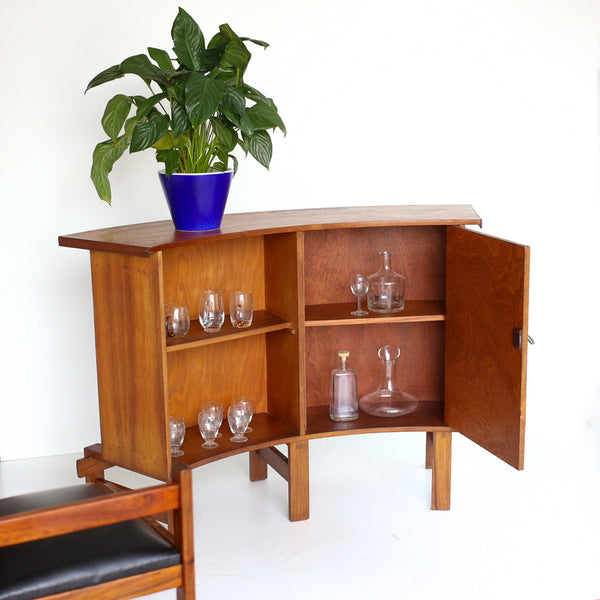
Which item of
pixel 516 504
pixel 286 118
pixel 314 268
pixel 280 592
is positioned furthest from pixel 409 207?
pixel 280 592

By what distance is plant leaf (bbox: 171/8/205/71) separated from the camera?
9.34 feet

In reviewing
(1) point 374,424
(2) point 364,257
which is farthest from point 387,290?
(1) point 374,424

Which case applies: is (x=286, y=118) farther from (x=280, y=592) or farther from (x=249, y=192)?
(x=280, y=592)

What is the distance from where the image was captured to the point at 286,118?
4242 millimetres

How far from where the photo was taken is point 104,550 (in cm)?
209

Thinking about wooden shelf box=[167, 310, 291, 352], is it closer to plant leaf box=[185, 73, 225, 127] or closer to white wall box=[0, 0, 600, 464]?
plant leaf box=[185, 73, 225, 127]

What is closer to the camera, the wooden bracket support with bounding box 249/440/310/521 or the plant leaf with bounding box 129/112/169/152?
the plant leaf with bounding box 129/112/169/152

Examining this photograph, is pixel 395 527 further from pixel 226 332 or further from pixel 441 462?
pixel 226 332

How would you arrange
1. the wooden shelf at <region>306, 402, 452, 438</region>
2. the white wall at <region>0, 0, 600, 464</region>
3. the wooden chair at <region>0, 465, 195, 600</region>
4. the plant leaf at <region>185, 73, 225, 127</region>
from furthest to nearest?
the white wall at <region>0, 0, 600, 464</region>
the wooden shelf at <region>306, 402, 452, 438</region>
the plant leaf at <region>185, 73, 225, 127</region>
the wooden chair at <region>0, 465, 195, 600</region>

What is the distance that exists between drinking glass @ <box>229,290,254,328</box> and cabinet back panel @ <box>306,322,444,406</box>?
1.62 ft

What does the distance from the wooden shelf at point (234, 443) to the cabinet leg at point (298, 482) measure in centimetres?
6

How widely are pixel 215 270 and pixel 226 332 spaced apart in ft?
1.19

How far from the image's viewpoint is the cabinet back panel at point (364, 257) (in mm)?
3523

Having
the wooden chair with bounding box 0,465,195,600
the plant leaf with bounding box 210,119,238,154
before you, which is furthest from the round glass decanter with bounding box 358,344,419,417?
the wooden chair with bounding box 0,465,195,600
